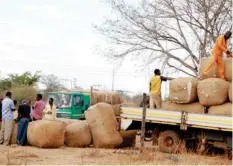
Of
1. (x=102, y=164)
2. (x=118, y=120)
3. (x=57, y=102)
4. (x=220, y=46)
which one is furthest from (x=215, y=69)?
(x=57, y=102)

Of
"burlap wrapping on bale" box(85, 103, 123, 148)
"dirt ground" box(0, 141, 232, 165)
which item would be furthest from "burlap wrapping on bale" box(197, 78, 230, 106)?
"burlap wrapping on bale" box(85, 103, 123, 148)

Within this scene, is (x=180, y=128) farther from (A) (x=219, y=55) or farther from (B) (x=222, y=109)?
(A) (x=219, y=55)

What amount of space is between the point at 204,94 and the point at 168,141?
1.73 metres

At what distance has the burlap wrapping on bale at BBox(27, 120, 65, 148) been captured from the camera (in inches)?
469

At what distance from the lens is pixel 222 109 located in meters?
10.7

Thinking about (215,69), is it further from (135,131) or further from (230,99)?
(135,131)

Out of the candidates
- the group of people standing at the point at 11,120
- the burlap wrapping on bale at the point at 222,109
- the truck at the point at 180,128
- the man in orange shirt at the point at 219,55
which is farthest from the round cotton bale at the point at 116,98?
the burlap wrapping on bale at the point at 222,109

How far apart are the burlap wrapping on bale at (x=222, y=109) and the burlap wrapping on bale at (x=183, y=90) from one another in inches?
25.5

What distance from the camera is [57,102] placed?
19969 mm

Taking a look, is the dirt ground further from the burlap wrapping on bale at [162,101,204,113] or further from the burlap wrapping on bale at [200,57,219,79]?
the burlap wrapping on bale at [200,57,219,79]

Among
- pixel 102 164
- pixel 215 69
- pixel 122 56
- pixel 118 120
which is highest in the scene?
pixel 122 56

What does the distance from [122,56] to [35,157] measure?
12.6 m

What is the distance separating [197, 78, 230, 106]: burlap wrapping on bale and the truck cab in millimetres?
9170

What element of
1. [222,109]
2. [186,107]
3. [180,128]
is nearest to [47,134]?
[180,128]
